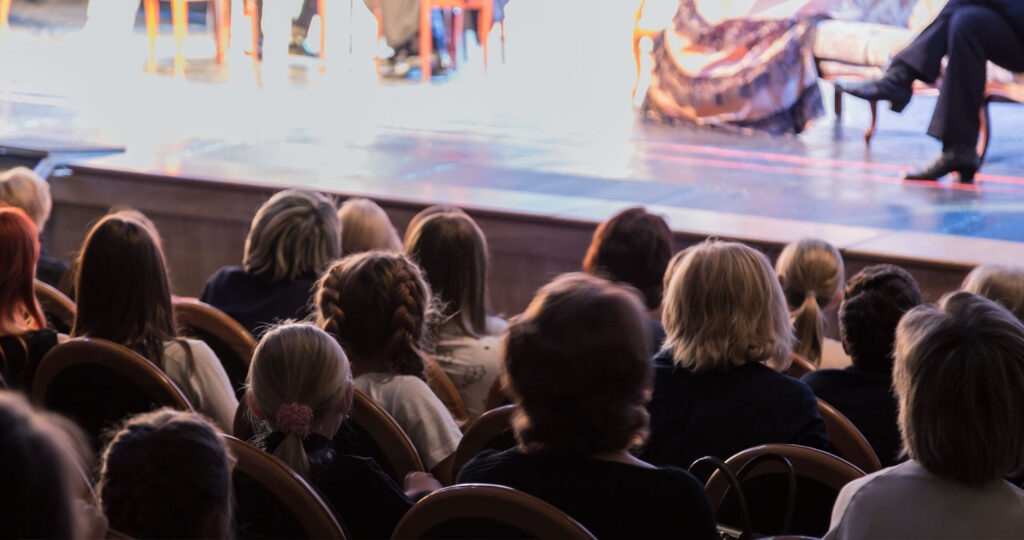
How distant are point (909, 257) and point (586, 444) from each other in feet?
7.42

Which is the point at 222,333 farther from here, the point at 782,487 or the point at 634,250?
the point at 782,487

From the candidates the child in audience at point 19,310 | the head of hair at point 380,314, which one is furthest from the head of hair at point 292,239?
the head of hair at point 380,314

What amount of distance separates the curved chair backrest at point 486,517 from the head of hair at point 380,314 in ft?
2.36

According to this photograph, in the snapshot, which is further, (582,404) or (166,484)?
(582,404)

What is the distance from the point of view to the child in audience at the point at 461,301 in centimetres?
247

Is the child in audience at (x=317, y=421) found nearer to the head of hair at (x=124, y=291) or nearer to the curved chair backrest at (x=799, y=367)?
the head of hair at (x=124, y=291)

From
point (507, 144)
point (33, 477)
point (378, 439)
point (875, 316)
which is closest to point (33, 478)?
point (33, 477)

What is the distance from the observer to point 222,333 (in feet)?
7.91

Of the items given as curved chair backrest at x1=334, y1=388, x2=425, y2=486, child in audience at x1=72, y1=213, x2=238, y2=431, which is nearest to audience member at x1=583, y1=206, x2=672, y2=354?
child in audience at x1=72, y1=213, x2=238, y2=431

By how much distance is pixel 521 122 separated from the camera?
614 centimetres

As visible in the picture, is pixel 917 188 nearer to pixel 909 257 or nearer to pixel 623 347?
pixel 909 257

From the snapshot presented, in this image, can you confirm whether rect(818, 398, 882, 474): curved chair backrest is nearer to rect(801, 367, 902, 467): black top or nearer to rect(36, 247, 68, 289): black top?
rect(801, 367, 902, 467): black top

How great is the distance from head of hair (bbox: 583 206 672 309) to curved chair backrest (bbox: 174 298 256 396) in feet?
2.63

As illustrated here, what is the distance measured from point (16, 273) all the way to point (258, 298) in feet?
1.98
